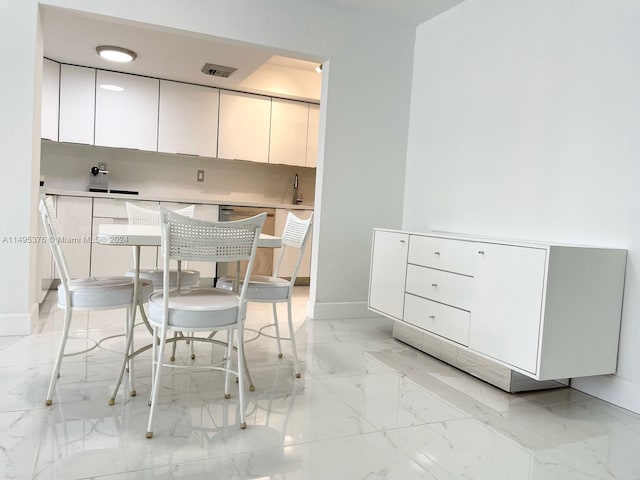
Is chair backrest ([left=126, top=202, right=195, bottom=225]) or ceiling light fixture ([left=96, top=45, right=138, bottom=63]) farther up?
ceiling light fixture ([left=96, top=45, right=138, bottom=63])

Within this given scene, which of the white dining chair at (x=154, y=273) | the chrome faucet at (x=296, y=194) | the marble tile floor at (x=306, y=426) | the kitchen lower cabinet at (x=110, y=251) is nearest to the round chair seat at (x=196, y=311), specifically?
the marble tile floor at (x=306, y=426)

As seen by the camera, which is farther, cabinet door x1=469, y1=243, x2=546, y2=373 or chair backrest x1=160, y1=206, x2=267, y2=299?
cabinet door x1=469, y1=243, x2=546, y2=373

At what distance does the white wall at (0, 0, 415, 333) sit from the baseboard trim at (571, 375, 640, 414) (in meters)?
1.90

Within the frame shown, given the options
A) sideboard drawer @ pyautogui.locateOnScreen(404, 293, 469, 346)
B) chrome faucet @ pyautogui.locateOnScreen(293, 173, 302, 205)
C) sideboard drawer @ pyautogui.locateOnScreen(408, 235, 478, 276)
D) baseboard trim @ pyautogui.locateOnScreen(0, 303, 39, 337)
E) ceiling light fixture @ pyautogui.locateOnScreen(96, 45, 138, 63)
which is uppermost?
ceiling light fixture @ pyautogui.locateOnScreen(96, 45, 138, 63)

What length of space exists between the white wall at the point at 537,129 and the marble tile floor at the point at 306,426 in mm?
636

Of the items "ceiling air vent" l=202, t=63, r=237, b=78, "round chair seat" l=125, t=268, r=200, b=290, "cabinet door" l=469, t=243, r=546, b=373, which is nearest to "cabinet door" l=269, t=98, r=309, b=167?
"ceiling air vent" l=202, t=63, r=237, b=78

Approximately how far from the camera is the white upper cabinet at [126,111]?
16.4 feet

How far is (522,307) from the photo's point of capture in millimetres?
2402

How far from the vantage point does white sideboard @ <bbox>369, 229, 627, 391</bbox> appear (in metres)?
2.32

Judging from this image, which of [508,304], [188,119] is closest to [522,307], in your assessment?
[508,304]

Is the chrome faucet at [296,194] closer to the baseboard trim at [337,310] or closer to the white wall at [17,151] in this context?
the baseboard trim at [337,310]

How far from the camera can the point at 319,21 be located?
3.84 meters

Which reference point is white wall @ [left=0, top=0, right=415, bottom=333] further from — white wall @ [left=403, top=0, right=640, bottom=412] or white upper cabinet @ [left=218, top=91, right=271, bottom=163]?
white upper cabinet @ [left=218, top=91, right=271, bottom=163]

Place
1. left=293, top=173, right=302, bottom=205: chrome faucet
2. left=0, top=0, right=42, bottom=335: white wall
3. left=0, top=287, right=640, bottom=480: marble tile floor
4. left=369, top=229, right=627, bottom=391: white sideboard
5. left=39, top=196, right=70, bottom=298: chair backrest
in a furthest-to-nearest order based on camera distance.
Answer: left=293, top=173, right=302, bottom=205: chrome faucet, left=0, top=0, right=42, bottom=335: white wall, left=369, top=229, right=627, bottom=391: white sideboard, left=39, top=196, right=70, bottom=298: chair backrest, left=0, top=287, right=640, bottom=480: marble tile floor
